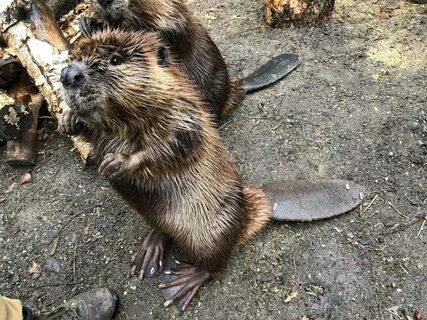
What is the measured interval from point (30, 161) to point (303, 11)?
213cm

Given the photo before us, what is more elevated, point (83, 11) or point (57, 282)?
point (83, 11)

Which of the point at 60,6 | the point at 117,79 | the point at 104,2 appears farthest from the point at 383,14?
the point at 117,79

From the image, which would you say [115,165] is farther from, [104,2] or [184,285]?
[104,2]

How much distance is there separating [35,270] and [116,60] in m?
1.23

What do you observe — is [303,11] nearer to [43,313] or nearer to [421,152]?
[421,152]

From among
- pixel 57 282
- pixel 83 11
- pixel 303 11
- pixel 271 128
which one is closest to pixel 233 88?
pixel 271 128

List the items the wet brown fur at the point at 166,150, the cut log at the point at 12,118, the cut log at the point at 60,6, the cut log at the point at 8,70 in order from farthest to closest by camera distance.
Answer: the cut log at the point at 60,6
the cut log at the point at 8,70
the cut log at the point at 12,118
the wet brown fur at the point at 166,150

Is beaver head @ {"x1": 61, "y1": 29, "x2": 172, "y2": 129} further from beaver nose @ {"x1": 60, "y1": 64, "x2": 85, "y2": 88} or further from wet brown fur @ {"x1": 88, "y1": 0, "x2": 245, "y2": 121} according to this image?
wet brown fur @ {"x1": 88, "y1": 0, "x2": 245, "y2": 121}

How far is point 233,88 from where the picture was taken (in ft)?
10.2

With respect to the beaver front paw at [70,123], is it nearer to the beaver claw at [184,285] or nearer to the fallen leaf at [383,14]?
the beaver claw at [184,285]

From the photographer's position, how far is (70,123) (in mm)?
2002

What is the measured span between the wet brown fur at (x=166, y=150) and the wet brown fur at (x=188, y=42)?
26.8 inches

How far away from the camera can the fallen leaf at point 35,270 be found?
243 cm

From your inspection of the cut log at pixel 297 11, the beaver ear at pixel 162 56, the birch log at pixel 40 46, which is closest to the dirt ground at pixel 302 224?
the cut log at pixel 297 11
